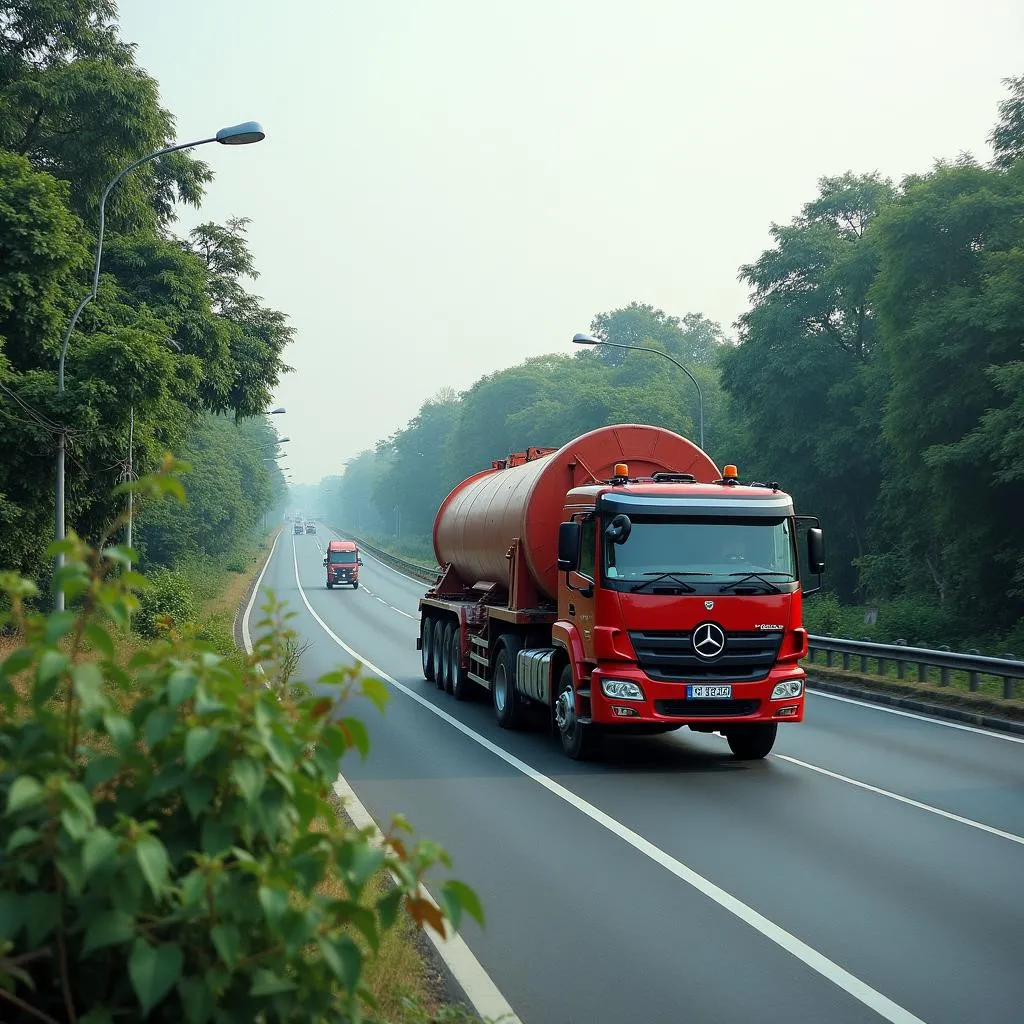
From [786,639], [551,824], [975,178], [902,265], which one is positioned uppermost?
[975,178]

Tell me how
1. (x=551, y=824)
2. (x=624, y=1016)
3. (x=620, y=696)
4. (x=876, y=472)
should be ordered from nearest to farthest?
1. (x=624, y=1016)
2. (x=551, y=824)
3. (x=620, y=696)
4. (x=876, y=472)

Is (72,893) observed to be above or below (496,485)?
below

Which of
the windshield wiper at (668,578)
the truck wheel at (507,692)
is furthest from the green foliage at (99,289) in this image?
the windshield wiper at (668,578)

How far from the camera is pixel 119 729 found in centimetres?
297

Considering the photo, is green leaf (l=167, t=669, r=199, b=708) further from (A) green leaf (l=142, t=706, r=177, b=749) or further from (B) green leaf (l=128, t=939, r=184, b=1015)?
(B) green leaf (l=128, t=939, r=184, b=1015)

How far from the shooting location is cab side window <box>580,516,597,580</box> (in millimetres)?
13648

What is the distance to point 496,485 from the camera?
61.6 ft

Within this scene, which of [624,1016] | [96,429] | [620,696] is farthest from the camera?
[96,429]

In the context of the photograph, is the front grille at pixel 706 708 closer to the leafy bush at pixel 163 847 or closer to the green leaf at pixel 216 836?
the leafy bush at pixel 163 847

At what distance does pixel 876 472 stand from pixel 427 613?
1085 inches

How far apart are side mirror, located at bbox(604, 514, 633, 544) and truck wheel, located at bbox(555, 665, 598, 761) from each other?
5.34ft

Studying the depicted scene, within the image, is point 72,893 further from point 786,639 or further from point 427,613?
point 427,613

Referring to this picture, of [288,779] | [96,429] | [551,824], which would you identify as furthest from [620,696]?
[96,429]

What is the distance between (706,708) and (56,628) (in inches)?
425
